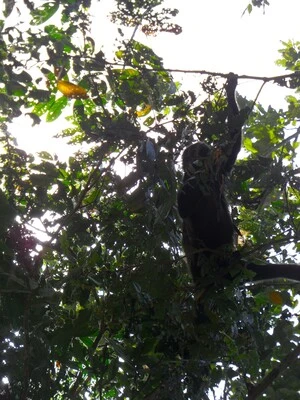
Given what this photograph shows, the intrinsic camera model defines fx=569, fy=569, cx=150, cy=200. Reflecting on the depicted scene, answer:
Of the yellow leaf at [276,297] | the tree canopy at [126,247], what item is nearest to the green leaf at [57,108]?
the tree canopy at [126,247]

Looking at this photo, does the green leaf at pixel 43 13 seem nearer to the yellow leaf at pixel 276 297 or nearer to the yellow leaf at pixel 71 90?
the yellow leaf at pixel 71 90

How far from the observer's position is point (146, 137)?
434 cm

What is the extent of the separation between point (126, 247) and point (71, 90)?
1.44 metres

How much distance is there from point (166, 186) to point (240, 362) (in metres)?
1.35

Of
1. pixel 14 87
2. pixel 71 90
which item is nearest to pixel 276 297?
pixel 71 90

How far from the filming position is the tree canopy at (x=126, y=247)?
11.3 feet

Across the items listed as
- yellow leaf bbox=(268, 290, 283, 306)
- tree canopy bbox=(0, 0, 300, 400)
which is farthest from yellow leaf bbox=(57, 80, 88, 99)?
yellow leaf bbox=(268, 290, 283, 306)

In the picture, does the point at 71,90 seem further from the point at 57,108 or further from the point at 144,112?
the point at 144,112

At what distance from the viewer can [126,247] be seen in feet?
15.2

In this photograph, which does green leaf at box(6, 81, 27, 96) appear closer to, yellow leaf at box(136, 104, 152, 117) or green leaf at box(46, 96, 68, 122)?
green leaf at box(46, 96, 68, 122)

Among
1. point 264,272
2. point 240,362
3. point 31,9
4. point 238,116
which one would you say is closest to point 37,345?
point 240,362

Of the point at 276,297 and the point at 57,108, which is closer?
the point at 276,297

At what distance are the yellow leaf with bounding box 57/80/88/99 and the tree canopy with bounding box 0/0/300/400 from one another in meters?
0.02

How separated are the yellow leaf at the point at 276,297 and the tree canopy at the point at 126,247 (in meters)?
0.02
